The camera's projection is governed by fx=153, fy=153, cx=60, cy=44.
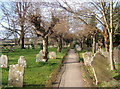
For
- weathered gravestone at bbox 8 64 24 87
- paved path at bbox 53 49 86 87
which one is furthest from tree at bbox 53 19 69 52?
weathered gravestone at bbox 8 64 24 87

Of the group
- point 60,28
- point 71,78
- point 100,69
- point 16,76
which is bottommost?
point 71,78

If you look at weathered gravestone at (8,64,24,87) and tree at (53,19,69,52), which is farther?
tree at (53,19,69,52)

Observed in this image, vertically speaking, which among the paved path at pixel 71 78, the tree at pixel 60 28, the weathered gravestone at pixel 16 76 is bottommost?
the paved path at pixel 71 78

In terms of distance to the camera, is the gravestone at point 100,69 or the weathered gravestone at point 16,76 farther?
the gravestone at point 100,69

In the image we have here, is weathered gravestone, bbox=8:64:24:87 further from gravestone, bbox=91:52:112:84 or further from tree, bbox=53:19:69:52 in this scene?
tree, bbox=53:19:69:52

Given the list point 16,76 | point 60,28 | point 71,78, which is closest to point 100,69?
point 71,78

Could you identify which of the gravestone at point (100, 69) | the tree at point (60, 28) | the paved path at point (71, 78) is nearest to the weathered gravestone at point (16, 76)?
the paved path at point (71, 78)

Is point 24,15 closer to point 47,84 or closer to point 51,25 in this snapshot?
point 51,25

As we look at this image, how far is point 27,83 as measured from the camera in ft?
21.8

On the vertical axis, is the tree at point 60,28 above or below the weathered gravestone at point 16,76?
above

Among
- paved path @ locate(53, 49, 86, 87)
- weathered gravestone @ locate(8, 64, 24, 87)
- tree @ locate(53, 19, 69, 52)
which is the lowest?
paved path @ locate(53, 49, 86, 87)

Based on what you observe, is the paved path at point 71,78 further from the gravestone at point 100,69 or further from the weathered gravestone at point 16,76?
the weathered gravestone at point 16,76

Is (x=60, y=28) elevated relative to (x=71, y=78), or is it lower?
elevated

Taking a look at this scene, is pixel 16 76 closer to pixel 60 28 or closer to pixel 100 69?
pixel 100 69
